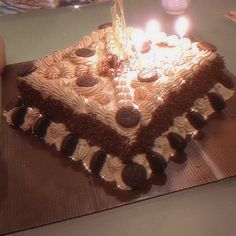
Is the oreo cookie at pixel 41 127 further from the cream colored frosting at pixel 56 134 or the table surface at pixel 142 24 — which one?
the table surface at pixel 142 24

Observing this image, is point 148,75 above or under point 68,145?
above

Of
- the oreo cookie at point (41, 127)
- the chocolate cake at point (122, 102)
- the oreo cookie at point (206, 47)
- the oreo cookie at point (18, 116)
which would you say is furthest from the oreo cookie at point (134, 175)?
the oreo cookie at point (206, 47)

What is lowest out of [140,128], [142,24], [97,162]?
[142,24]

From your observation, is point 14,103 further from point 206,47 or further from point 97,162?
point 206,47

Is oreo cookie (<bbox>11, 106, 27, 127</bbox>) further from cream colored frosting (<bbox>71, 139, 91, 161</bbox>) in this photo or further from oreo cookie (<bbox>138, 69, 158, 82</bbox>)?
oreo cookie (<bbox>138, 69, 158, 82</bbox>)

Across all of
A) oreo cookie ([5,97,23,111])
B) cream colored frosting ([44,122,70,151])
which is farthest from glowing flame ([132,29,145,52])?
oreo cookie ([5,97,23,111])

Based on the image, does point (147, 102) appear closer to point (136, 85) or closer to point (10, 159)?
point (136, 85)

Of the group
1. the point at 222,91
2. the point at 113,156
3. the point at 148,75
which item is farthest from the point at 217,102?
the point at 113,156
